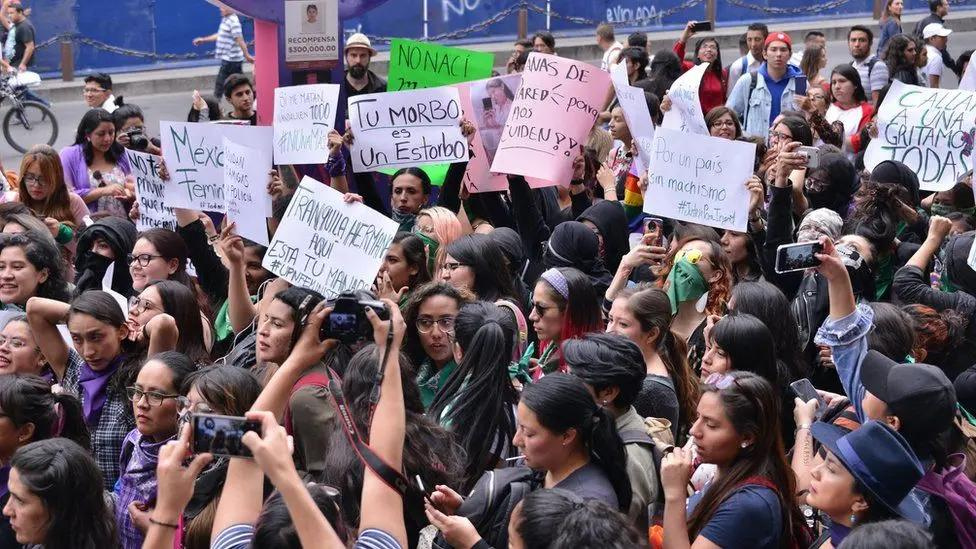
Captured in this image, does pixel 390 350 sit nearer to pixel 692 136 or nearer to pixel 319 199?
pixel 319 199

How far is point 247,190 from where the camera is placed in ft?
22.3

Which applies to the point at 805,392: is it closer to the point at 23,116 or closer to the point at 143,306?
the point at 143,306

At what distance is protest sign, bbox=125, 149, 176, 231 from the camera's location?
7.41m

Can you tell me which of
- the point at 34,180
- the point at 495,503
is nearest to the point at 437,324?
the point at 495,503

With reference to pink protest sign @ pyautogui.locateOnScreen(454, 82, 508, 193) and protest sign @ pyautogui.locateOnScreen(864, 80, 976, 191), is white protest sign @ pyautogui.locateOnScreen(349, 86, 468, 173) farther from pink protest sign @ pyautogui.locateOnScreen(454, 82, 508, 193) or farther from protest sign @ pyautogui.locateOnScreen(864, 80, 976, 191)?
protest sign @ pyautogui.locateOnScreen(864, 80, 976, 191)

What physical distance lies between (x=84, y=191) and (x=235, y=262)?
2.75m

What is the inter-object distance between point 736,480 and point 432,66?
506cm

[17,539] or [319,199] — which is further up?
[319,199]

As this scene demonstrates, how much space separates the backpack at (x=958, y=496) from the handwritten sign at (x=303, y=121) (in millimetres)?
4602

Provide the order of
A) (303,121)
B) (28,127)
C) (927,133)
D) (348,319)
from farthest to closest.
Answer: (28,127)
(303,121)
(927,133)
(348,319)

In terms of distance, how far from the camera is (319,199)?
18.8 ft

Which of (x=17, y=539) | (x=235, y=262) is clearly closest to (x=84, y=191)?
Result: (x=235, y=262)

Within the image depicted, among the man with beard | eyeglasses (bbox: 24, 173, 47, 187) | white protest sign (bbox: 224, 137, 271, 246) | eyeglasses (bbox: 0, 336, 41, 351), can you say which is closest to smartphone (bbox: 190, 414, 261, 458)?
eyeglasses (bbox: 0, 336, 41, 351)

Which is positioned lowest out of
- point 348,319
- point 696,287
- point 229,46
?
point 696,287
